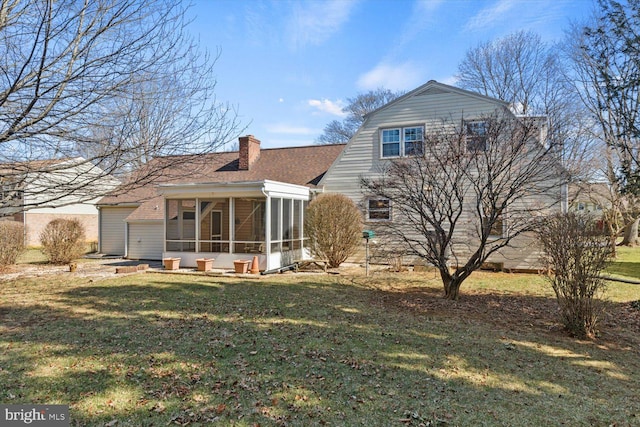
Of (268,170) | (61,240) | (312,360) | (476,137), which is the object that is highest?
(268,170)

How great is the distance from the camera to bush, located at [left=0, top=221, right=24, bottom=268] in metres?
13.2

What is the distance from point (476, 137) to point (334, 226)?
6224 mm

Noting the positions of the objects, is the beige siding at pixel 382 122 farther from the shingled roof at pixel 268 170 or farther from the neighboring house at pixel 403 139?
the shingled roof at pixel 268 170

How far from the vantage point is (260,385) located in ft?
14.0

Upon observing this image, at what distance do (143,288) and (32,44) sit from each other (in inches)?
248

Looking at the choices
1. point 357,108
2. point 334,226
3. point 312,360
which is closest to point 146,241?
point 334,226

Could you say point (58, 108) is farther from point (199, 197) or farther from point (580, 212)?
point (580, 212)

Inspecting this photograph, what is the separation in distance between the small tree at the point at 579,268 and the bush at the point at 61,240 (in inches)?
670

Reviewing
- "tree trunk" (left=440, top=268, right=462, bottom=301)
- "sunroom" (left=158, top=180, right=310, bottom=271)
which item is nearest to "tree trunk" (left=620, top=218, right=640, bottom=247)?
"tree trunk" (left=440, top=268, right=462, bottom=301)

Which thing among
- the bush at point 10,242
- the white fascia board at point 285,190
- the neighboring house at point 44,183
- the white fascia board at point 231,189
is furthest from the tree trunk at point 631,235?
the bush at point 10,242

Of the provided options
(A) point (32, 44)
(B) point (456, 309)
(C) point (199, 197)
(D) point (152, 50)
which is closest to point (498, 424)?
(B) point (456, 309)

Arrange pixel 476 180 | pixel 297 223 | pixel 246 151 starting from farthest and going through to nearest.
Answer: pixel 246 151 → pixel 297 223 → pixel 476 180

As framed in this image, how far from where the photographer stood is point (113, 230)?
18.4m

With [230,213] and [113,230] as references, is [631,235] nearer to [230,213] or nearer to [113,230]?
[230,213]
